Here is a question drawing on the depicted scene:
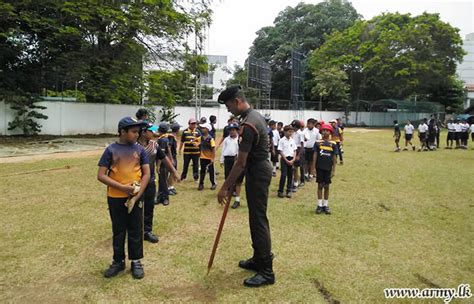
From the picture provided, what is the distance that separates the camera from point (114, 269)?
441cm

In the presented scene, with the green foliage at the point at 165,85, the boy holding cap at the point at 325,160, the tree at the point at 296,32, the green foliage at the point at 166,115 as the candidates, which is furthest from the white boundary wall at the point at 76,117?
the tree at the point at 296,32

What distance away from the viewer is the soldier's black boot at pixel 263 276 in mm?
4219

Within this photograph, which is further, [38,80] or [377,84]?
[377,84]

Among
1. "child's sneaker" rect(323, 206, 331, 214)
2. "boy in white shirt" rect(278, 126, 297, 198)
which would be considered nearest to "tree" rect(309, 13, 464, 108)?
"boy in white shirt" rect(278, 126, 297, 198)

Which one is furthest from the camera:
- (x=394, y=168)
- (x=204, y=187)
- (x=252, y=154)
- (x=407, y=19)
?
(x=407, y=19)

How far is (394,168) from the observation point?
13570 millimetres

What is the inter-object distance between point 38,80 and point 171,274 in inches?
771

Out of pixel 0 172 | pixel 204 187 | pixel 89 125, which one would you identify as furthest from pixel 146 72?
pixel 204 187

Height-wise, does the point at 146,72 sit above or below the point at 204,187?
above

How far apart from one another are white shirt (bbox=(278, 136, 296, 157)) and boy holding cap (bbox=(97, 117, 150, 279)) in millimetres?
4680

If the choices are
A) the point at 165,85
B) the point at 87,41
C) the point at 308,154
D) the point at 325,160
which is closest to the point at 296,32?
the point at 165,85

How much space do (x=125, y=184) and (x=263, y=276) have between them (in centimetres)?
186

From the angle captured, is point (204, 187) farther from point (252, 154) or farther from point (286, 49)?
point (286, 49)

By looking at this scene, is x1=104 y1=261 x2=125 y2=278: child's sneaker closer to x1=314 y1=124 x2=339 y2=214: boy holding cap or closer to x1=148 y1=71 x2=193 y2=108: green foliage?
x1=314 y1=124 x2=339 y2=214: boy holding cap
